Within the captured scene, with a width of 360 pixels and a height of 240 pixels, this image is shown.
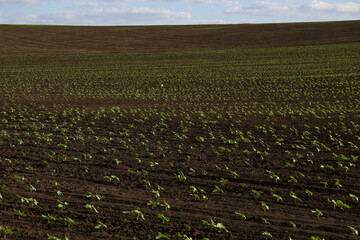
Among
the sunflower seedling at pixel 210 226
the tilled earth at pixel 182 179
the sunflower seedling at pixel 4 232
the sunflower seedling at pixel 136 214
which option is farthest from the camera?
the sunflower seedling at pixel 136 214

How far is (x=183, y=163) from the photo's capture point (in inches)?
429

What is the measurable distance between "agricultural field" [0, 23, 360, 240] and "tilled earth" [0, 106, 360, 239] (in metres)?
0.03

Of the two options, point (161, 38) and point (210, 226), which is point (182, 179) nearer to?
point (210, 226)

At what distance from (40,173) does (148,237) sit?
4.48 metres

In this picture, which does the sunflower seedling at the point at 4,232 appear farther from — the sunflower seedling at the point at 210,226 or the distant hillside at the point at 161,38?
the distant hillside at the point at 161,38

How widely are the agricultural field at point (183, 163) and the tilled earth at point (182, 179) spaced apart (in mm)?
33

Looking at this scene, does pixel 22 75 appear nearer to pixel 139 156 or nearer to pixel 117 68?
pixel 117 68

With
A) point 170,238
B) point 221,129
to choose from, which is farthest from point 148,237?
point 221,129

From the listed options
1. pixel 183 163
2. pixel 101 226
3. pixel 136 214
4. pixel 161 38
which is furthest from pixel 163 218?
pixel 161 38

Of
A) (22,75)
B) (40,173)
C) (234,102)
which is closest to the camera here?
(40,173)

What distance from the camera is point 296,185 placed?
908 cm

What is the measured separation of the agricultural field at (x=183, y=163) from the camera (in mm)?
7173

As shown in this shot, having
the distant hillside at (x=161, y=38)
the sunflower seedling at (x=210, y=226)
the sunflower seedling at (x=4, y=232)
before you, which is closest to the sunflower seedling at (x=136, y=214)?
the sunflower seedling at (x=210, y=226)

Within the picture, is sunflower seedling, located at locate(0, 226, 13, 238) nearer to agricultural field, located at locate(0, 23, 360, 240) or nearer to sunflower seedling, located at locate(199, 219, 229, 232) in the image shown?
agricultural field, located at locate(0, 23, 360, 240)
